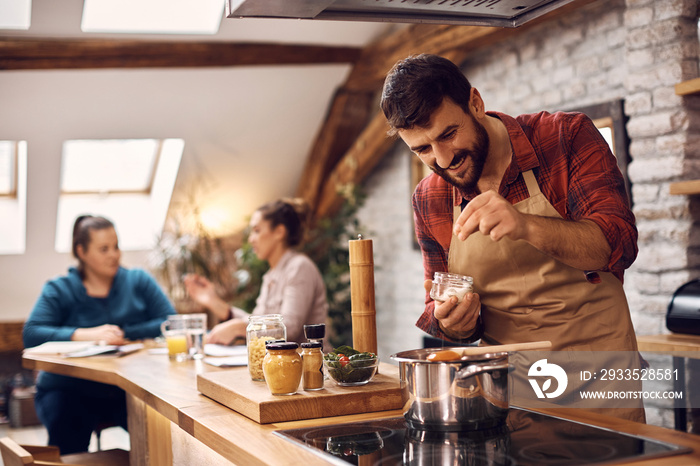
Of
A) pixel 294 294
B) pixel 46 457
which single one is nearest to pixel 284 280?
pixel 294 294

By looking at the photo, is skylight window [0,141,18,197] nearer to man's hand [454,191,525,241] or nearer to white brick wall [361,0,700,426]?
white brick wall [361,0,700,426]

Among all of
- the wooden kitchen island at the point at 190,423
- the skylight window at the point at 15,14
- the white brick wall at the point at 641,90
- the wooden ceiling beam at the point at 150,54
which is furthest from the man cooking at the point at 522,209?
the skylight window at the point at 15,14

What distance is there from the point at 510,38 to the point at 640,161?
158 centimetres

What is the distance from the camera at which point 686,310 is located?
10.1 feet

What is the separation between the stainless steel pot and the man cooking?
1.14ft

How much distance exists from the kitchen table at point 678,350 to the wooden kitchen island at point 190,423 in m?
1.47

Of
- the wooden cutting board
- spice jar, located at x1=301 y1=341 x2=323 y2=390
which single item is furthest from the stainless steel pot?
spice jar, located at x1=301 y1=341 x2=323 y2=390

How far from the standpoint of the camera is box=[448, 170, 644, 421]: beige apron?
72.0 inches

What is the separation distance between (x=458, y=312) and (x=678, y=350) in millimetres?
1732

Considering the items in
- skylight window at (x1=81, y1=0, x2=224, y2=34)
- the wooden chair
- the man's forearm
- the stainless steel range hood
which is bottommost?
the wooden chair

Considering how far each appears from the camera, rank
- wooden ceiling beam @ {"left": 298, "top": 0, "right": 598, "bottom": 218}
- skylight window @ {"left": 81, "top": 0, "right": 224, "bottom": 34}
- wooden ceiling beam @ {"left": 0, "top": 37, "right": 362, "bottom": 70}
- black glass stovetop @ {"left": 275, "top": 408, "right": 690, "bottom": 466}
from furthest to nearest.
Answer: skylight window @ {"left": 81, "top": 0, "right": 224, "bottom": 34} < wooden ceiling beam @ {"left": 0, "top": 37, "right": 362, "bottom": 70} < wooden ceiling beam @ {"left": 298, "top": 0, "right": 598, "bottom": 218} < black glass stovetop @ {"left": 275, "top": 408, "right": 690, "bottom": 466}

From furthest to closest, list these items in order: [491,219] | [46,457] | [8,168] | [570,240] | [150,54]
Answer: [8,168] < [150,54] < [46,457] < [570,240] < [491,219]

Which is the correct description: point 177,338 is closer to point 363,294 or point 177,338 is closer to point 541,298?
point 363,294

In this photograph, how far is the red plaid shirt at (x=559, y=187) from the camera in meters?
1.66
